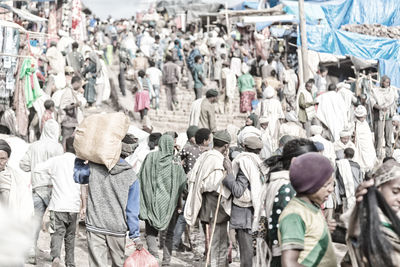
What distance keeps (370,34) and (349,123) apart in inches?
337

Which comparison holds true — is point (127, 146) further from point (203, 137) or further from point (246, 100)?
point (246, 100)

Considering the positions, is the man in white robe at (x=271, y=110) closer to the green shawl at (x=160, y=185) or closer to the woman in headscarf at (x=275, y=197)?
the green shawl at (x=160, y=185)

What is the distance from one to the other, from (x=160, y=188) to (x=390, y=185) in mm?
5516

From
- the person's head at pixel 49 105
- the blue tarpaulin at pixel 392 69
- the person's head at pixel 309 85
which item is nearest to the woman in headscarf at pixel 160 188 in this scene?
the person's head at pixel 49 105

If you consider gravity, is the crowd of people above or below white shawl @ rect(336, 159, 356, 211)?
above

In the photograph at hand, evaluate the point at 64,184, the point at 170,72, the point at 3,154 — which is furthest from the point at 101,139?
the point at 170,72

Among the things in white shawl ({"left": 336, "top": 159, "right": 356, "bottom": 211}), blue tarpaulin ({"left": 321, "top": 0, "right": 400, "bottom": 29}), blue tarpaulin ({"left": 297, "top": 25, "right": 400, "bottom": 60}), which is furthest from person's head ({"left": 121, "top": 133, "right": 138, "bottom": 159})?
blue tarpaulin ({"left": 321, "top": 0, "right": 400, "bottom": 29})

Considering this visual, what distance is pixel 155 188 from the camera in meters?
9.40

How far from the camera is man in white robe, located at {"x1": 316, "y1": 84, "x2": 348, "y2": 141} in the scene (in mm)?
15477

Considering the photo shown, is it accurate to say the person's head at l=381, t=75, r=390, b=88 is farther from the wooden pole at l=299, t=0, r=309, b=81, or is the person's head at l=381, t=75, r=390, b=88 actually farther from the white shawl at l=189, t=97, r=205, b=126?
the white shawl at l=189, t=97, r=205, b=126

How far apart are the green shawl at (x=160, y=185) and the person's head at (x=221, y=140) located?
0.81m

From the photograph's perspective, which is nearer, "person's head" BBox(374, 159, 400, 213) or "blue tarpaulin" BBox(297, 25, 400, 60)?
"person's head" BBox(374, 159, 400, 213)

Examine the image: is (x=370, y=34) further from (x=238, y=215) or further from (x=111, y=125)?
(x=111, y=125)

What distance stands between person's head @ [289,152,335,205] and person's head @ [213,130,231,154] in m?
4.44
